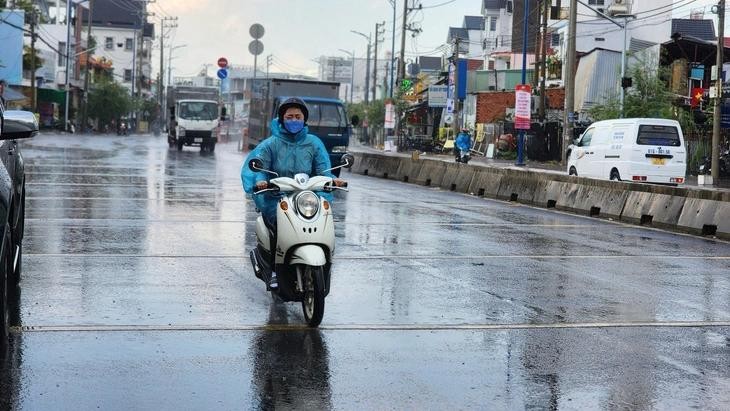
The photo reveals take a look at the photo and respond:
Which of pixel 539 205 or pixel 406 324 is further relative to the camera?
pixel 539 205

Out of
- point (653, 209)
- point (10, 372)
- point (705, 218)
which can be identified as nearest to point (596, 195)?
point (653, 209)

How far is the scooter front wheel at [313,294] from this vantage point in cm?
819

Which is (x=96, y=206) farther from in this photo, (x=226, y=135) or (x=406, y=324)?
(x=226, y=135)

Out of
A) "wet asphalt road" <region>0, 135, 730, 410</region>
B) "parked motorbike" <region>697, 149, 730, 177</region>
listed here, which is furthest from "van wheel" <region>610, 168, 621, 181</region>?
"parked motorbike" <region>697, 149, 730, 177</region>

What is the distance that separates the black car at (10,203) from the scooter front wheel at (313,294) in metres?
2.10

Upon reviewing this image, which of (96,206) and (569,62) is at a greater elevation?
(569,62)

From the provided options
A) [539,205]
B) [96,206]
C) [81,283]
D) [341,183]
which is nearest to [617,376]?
[341,183]

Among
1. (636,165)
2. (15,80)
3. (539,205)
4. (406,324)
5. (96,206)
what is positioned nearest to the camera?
(406,324)

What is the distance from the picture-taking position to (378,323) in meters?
8.64

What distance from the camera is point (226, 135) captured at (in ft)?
339

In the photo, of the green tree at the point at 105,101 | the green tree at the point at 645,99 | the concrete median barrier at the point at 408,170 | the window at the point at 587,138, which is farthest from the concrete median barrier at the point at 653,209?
the green tree at the point at 105,101

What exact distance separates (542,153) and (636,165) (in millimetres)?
33905

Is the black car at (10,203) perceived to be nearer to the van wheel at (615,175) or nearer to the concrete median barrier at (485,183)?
the concrete median barrier at (485,183)

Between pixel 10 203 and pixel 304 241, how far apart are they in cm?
207
